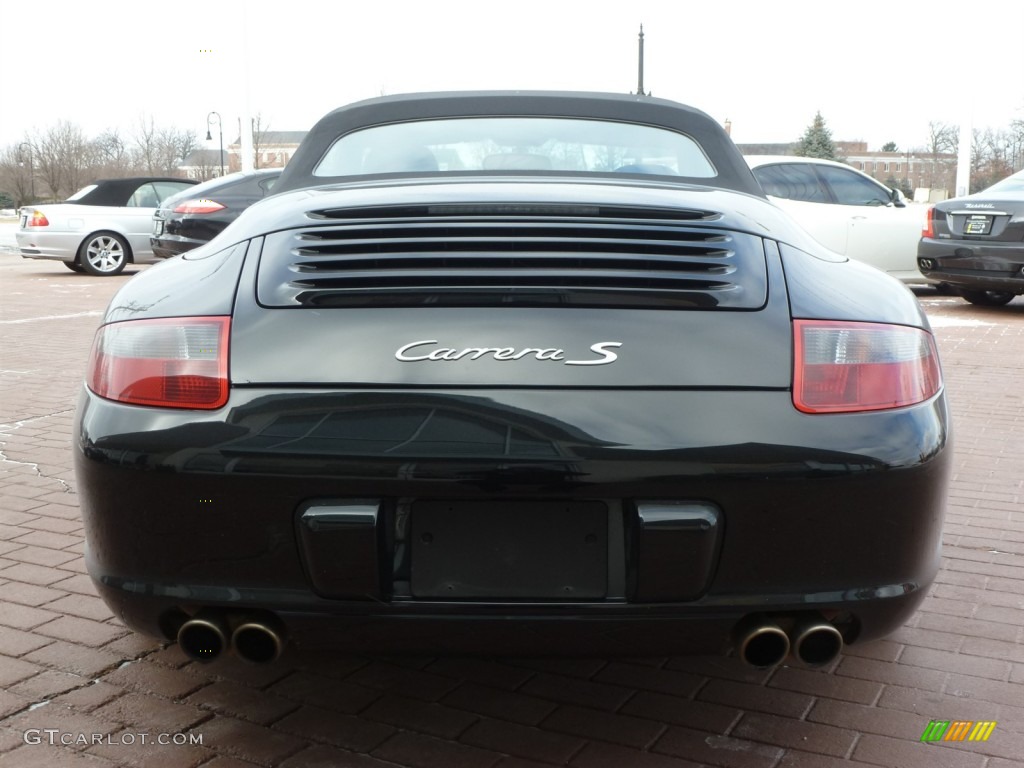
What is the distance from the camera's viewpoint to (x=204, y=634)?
219cm

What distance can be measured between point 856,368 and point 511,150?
5.30 feet

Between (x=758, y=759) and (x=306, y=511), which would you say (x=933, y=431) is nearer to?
(x=758, y=759)

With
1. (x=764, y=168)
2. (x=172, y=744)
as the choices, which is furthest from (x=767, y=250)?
(x=764, y=168)

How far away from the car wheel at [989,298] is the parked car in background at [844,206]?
747 mm

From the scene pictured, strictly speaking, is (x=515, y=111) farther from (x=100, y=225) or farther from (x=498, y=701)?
(x=100, y=225)

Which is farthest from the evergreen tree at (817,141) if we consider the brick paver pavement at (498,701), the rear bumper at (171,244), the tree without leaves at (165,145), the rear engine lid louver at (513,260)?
the rear engine lid louver at (513,260)

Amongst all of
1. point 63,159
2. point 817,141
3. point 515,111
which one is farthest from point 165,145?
point 515,111

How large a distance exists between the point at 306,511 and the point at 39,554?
214cm

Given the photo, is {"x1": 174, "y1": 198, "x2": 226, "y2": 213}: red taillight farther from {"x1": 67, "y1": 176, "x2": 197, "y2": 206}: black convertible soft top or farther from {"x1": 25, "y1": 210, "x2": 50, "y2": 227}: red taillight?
{"x1": 25, "y1": 210, "x2": 50, "y2": 227}: red taillight

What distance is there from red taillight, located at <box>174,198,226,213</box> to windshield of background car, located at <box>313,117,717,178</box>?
1020 cm

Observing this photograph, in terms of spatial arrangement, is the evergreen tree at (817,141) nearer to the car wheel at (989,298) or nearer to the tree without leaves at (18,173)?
the tree without leaves at (18,173)

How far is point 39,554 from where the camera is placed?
12.3 ft

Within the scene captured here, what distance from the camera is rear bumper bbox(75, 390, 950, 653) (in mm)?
2008

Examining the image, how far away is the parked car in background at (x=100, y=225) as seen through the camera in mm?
16859
